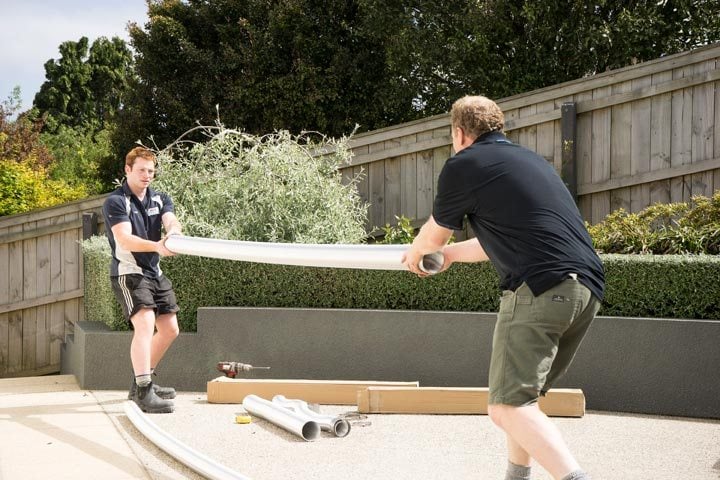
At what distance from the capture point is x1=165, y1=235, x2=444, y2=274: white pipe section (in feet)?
11.3

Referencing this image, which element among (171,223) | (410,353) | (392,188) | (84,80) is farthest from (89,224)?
(84,80)

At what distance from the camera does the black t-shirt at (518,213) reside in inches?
121

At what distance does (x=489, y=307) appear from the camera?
6.30 meters

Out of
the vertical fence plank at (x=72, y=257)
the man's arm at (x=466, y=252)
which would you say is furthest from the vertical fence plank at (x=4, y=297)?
the man's arm at (x=466, y=252)

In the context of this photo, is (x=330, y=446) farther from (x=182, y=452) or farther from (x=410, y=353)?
(x=410, y=353)

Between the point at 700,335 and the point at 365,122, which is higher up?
the point at 365,122

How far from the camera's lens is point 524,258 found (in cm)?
310

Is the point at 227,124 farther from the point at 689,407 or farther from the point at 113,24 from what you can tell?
the point at 113,24

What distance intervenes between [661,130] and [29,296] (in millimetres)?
6623

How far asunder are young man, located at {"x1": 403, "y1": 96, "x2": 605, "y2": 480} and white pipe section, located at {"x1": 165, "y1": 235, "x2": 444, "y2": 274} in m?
0.20

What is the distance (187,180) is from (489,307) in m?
3.15

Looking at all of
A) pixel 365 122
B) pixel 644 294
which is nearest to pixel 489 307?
pixel 644 294

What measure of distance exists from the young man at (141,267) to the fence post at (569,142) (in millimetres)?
3974

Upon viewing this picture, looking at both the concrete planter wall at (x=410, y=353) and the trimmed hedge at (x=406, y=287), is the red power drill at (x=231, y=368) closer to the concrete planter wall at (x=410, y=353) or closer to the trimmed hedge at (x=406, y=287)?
the concrete planter wall at (x=410, y=353)
